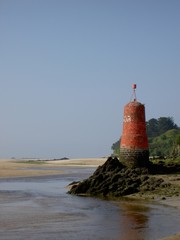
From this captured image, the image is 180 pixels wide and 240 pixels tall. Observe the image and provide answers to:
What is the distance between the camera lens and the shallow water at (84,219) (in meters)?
12.7

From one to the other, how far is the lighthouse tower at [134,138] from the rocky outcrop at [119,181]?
0.66m

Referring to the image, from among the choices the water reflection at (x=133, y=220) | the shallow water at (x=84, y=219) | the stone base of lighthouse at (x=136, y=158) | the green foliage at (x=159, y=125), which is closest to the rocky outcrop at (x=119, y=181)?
the stone base of lighthouse at (x=136, y=158)

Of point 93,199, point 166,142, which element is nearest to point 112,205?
point 93,199

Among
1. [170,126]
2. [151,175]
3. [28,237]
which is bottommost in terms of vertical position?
[28,237]

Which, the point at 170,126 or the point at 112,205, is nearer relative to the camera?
the point at 112,205

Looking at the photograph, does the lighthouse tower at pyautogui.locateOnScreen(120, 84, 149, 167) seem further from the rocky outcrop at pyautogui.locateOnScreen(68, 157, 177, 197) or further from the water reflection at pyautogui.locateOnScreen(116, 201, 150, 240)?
the water reflection at pyautogui.locateOnScreen(116, 201, 150, 240)

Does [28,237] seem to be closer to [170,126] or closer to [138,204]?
[138,204]

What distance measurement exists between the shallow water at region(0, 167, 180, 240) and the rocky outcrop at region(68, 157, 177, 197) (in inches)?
72.5

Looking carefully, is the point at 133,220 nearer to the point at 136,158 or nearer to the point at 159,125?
the point at 136,158

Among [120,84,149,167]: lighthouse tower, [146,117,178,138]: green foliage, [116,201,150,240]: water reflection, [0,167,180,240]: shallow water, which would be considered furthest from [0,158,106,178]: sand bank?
[146,117,178,138]: green foliage

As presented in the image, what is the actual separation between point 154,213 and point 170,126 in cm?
11477

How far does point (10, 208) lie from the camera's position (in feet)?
60.5

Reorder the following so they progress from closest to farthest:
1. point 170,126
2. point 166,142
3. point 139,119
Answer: point 139,119 < point 166,142 < point 170,126

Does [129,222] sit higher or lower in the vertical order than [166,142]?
lower
